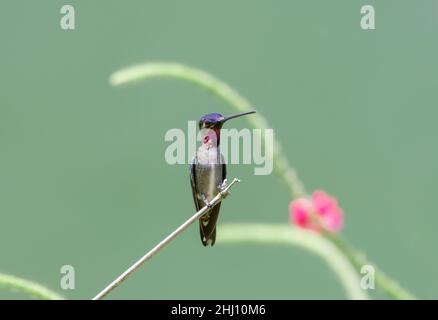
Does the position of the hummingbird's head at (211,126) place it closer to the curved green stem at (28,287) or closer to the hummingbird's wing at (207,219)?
the hummingbird's wing at (207,219)

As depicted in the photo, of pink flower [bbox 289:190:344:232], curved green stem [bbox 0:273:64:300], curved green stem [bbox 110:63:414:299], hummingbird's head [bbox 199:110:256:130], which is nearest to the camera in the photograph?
curved green stem [bbox 0:273:64:300]

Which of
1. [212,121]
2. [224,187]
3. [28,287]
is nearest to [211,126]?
[212,121]

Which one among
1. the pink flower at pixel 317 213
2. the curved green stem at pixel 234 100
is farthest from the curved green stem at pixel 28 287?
the pink flower at pixel 317 213

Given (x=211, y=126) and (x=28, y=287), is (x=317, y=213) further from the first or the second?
(x=28, y=287)

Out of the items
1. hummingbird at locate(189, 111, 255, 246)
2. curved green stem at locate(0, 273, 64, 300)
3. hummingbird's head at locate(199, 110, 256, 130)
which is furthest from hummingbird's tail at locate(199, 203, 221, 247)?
curved green stem at locate(0, 273, 64, 300)

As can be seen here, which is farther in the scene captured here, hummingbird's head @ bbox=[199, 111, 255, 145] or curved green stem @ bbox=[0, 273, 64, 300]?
hummingbird's head @ bbox=[199, 111, 255, 145]

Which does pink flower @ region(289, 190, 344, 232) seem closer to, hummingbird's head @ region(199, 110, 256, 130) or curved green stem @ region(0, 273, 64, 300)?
hummingbird's head @ region(199, 110, 256, 130)

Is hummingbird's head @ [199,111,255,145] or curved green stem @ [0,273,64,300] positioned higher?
hummingbird's head @ [199,111,255,145]
